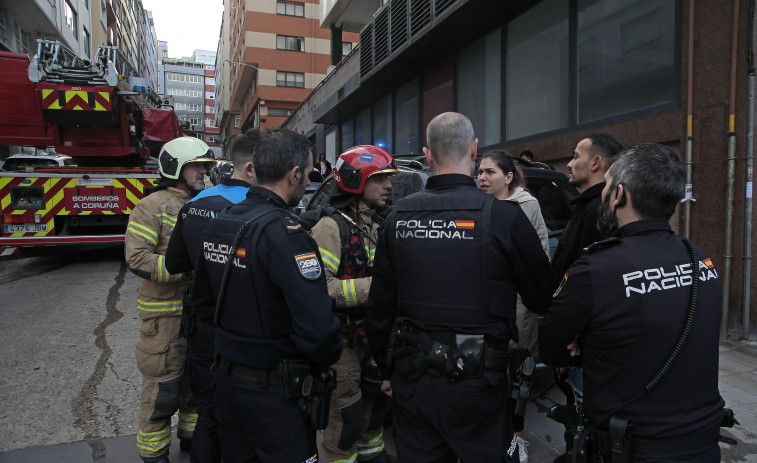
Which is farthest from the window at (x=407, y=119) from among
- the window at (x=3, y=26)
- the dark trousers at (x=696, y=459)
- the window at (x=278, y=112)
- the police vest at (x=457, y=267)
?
the window at (x=278, y=112)

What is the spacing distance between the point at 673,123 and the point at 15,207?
10.3m

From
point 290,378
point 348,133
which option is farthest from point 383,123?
point 290,378

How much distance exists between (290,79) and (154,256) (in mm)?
35526

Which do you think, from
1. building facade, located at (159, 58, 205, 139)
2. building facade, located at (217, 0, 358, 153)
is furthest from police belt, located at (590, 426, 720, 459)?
building facade, located at (159, 58, 205, 139)

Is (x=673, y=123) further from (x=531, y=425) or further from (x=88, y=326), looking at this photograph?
(x=88, y=326)

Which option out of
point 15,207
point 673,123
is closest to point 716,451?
point 673,123

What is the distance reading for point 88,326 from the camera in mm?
5496

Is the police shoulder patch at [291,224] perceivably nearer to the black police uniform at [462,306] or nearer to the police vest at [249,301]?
the police vest at [249,301]

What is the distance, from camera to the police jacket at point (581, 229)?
7.98ft

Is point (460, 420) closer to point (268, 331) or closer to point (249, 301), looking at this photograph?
point (268, 331)

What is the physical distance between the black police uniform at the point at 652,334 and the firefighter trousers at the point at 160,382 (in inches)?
95.9

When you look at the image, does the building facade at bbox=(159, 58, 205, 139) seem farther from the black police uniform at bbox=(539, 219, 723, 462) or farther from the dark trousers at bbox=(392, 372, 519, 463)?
the black police uniform at bbox=(539, 219, 723, 462)

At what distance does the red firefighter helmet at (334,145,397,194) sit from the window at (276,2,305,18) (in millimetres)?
36965

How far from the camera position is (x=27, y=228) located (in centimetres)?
819
